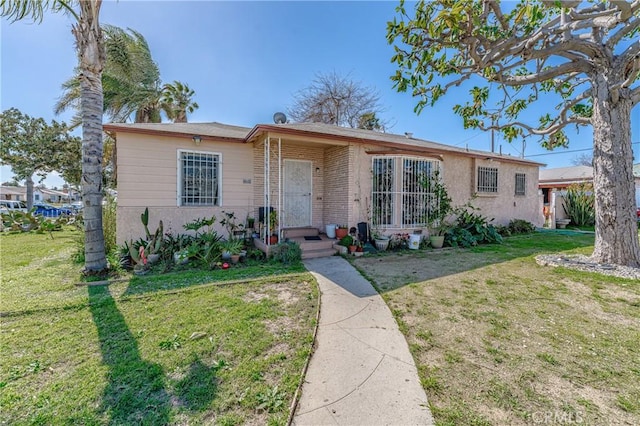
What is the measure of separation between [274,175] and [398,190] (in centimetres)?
407

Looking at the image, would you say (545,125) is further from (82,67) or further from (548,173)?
(548,173)

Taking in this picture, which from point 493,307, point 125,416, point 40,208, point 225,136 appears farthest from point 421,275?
point 40,208

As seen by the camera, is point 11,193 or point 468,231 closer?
point 468,231

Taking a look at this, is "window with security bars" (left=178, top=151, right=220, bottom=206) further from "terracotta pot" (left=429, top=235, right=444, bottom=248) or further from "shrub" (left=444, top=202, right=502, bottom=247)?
"shrub" (left=444, top=202, right=502, bottom=247)

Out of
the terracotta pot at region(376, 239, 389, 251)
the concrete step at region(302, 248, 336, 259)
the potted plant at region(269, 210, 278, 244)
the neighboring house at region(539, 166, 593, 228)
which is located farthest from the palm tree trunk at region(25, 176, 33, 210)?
the neighboring house at region(539, 166, 593, 228)

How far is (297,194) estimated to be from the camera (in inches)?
362

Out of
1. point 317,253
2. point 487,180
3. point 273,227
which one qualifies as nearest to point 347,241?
point 317,253

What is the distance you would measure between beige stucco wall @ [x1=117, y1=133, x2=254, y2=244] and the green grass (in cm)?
258

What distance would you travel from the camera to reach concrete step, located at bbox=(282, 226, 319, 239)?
8.64 meters

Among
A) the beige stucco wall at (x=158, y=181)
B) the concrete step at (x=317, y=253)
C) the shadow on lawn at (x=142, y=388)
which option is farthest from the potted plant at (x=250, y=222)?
the shadow on lawn at (x=142, y=388)

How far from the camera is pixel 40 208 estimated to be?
2338 cm

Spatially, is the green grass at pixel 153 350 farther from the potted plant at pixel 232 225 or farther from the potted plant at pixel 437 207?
the potted plant at pixel 437 207

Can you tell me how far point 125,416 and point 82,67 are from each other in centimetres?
679

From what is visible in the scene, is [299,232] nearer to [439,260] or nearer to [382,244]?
[382,244]
